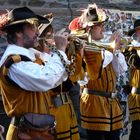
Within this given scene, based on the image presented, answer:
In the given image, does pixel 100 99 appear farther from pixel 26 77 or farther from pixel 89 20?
pixel 26 77

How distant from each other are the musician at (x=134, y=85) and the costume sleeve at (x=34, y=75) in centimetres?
242

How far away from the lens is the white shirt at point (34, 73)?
10.9ft

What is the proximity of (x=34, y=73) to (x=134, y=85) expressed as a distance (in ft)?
8.84

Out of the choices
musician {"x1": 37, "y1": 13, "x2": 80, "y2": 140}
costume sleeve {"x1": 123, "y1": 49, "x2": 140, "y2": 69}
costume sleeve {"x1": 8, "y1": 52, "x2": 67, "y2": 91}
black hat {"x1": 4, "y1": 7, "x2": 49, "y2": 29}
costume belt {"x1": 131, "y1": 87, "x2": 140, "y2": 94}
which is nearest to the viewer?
costume sleeve {"x1": 8, "y1": 52, "x2": 67, "y2": 91}

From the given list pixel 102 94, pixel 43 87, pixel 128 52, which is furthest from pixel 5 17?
pixel 128 52

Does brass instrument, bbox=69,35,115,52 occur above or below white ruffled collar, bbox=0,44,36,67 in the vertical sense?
below

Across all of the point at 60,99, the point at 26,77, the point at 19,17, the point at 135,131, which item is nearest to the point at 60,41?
the point at 19,17

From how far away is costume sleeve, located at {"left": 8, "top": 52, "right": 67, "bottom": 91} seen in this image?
3.33 m

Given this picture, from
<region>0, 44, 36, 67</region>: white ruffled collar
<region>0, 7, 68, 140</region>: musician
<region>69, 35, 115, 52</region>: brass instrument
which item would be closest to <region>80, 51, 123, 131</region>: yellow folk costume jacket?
<region>69, 35, 115, 52</region>: brass instrument

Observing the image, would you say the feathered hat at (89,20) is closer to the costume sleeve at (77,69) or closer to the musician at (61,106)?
the costume sleeve at (77,69)

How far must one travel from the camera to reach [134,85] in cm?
578

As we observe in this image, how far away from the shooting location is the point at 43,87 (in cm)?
340

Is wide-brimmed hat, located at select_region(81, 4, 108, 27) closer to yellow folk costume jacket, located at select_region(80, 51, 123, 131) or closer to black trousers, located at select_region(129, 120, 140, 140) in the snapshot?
yellow folk costume jacket, located at select_region(80, 51, 123, 131)

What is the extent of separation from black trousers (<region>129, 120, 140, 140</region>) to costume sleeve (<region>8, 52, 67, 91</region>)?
8.82ft
